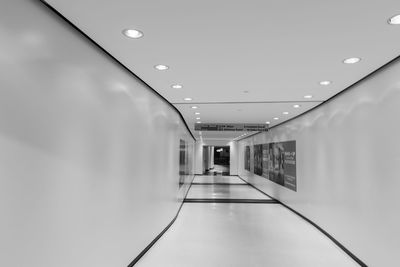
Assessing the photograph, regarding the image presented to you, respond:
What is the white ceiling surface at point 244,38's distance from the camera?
1.88 m

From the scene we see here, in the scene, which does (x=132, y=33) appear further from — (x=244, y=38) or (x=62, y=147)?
(x=62, y=147)

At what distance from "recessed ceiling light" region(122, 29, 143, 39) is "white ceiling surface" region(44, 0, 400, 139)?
0.06 meters

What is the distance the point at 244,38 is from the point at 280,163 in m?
6.92

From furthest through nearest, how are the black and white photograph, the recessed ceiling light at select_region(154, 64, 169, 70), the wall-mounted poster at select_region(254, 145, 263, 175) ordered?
the wall-mounted poster at select_region(254, 145, 263, 175) → the recessed ceiling light at select_region(154, 64, 169, 70) → the black and white photograph

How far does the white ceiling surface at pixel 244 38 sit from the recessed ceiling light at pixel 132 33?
2.3 inches

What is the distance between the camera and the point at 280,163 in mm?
8469

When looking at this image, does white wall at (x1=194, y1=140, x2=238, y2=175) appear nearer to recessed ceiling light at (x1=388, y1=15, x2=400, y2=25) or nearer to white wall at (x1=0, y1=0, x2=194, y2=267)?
white wall at (x1=0, y1=0, x2=194, y2=267)

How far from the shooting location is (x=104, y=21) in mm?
2100

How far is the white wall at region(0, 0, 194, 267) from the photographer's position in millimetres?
1579

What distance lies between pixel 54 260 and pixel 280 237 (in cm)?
444

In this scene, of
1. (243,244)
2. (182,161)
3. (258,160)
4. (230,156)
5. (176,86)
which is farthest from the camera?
(230,156)

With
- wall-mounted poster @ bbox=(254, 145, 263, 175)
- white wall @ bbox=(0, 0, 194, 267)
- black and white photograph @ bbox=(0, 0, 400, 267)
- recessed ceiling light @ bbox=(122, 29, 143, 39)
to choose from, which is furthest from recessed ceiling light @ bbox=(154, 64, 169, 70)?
wall-mounted poster @ bbox=(254, 145, 263, 175)

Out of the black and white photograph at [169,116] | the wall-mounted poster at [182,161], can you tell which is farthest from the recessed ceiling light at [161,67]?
the wall-mounted poster at [182,161]

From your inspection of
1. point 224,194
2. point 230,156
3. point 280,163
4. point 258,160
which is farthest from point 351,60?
point 230,156
